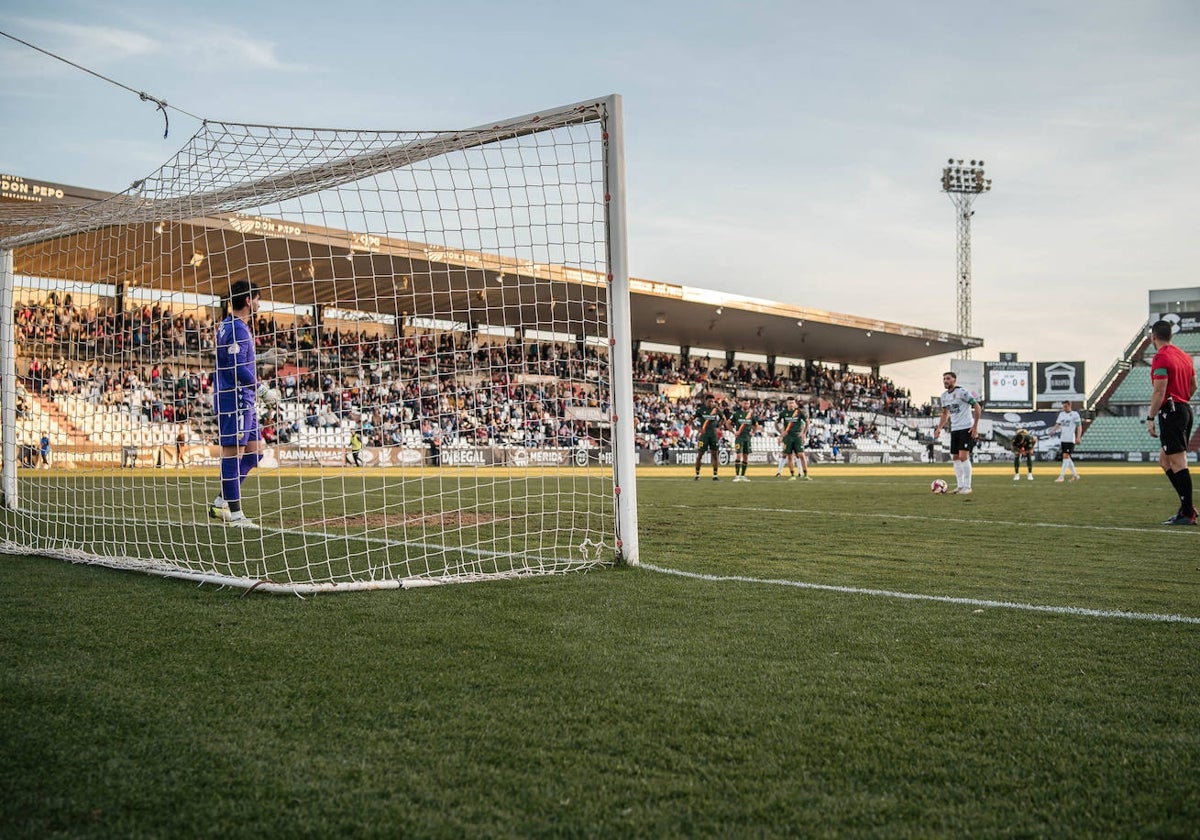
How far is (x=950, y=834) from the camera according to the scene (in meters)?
1.79

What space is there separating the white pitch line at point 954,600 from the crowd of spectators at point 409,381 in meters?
1.76

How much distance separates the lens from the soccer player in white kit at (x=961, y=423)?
1381 centimetres

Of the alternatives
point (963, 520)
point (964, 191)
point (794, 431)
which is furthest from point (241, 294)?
point (964, 191)

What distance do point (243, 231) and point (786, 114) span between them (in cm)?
1289

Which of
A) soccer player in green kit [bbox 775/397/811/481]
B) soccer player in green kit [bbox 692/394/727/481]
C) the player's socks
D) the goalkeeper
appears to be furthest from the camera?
soccer player in green kit [bbox 775/397/811/481]

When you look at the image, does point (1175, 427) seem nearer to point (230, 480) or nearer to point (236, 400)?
point (236, 400)

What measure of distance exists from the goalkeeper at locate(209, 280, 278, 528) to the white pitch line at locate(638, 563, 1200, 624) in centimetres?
430

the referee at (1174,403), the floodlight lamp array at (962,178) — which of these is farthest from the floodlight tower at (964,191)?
the referee at (1174,403)

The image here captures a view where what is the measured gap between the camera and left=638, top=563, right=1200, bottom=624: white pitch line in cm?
394

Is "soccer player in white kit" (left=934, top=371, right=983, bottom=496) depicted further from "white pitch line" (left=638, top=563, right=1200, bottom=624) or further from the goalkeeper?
the goalkeeper

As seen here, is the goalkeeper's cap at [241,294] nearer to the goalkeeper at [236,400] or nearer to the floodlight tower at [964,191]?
the goalkeeper at [236,400]

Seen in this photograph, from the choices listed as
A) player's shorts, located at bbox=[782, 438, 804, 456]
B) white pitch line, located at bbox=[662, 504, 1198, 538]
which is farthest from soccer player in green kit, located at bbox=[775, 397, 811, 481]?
white pitch line, located at bbox=[662, 504, 1198, 538]

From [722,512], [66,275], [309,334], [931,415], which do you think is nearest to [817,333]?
[931,415]

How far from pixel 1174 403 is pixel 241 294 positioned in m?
9.48
